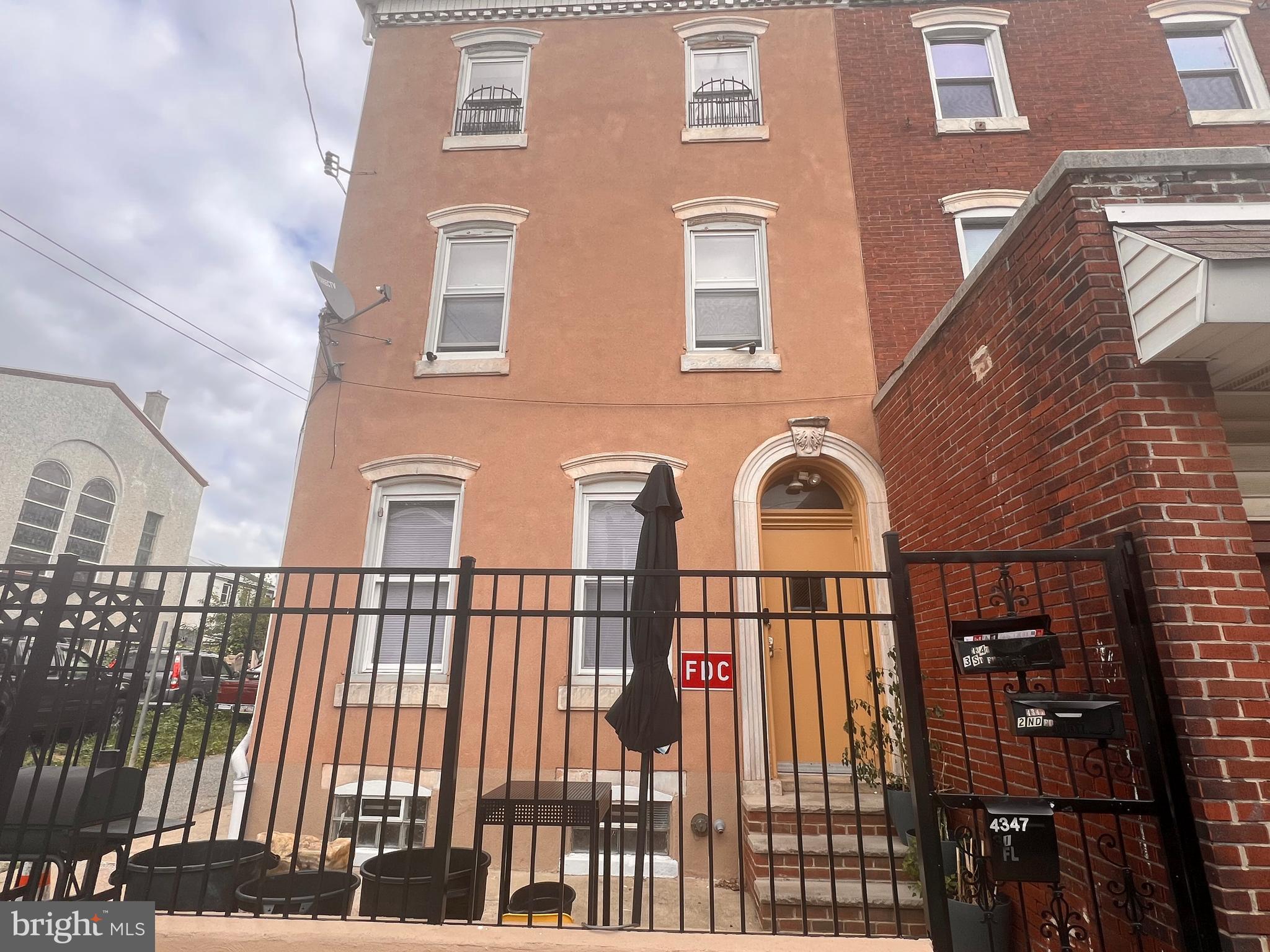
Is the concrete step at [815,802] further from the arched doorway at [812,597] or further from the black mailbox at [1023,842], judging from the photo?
the black mailbox at [1023,842]

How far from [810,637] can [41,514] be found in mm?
25592

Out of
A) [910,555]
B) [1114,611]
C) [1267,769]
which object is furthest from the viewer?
[910,555]

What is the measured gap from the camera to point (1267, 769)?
2822 millimetres

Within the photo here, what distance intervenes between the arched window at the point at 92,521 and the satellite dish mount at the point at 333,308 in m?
21.4

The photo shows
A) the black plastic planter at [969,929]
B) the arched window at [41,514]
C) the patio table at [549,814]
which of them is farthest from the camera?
the arched window at [41,514]

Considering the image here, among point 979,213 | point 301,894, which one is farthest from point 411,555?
point 979,213

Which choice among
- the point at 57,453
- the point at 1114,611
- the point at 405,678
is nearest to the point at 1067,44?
the point at 1114,611

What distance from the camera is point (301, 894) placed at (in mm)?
4031

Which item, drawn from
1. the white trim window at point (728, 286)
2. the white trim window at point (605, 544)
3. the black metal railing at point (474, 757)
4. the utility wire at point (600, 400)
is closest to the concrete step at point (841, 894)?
the black metal railing at point (474, 757)

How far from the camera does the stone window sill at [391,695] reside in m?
6.13

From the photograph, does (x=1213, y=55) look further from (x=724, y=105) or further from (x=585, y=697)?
(x=585, y=697)

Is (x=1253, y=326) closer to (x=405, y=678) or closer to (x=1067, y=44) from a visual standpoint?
(x=405, y=678)

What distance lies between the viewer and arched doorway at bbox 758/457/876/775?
6.11 m

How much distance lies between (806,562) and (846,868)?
2.71 m
